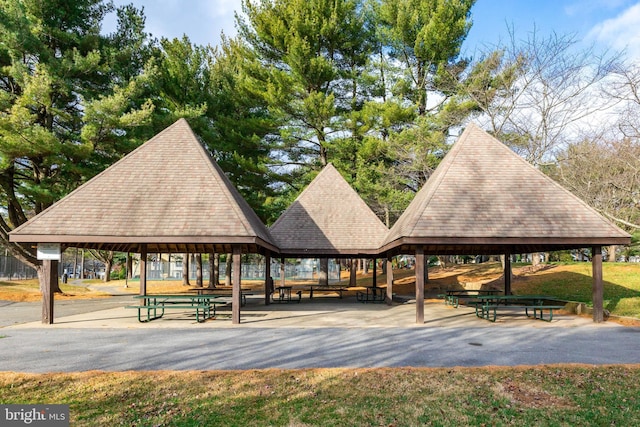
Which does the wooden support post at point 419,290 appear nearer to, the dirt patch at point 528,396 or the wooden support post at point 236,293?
the wooden support post at point 236,293

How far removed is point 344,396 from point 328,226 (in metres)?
13.7

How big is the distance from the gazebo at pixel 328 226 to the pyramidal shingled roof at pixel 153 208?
456 cm

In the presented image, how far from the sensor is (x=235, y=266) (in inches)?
482

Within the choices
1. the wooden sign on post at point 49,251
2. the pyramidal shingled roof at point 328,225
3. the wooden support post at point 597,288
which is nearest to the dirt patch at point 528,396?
the wooden support post at point 597,288

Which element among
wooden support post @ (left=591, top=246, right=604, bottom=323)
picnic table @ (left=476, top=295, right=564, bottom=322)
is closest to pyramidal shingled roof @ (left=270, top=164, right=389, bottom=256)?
picnic table @ (left=476, top=295, right=564, bottom=322)

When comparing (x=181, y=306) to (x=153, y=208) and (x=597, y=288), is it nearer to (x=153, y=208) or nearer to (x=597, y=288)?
(x=153, y=208)

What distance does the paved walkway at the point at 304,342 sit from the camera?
24.4 ft

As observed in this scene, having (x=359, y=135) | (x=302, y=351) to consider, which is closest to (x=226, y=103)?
(x=359, y=135)

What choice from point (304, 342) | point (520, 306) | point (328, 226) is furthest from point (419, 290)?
Result: point (328, 226)

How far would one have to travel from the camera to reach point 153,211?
12805 mm

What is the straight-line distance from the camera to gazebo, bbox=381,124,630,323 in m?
12.1

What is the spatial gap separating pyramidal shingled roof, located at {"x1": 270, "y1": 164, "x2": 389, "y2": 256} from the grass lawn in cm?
1123

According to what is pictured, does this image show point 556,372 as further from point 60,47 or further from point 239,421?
point 60,47

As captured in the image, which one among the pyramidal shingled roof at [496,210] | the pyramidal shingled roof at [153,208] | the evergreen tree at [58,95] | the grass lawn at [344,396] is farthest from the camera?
the evergreen tree at [58,95]
